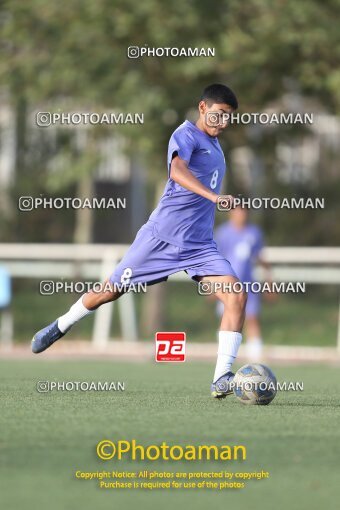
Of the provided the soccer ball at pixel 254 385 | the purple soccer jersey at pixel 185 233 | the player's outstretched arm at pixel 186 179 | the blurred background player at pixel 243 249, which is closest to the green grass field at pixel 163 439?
the soccer ball at pixel 254 385

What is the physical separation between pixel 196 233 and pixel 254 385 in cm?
130

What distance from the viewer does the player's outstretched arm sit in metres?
9.69

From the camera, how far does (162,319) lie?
2525 centimetres

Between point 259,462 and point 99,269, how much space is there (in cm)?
1592

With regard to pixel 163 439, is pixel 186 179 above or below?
above

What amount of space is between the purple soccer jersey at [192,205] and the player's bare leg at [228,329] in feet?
1.37

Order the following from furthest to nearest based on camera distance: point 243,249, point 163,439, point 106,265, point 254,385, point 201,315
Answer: point 201,315, point 106,265, point 243,249, point 254,385, point 163,439

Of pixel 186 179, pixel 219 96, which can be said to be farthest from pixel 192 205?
pixel 219 96

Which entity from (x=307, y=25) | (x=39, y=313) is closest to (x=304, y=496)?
(x=307, y=25)

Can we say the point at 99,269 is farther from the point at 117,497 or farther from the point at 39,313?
the point at 117,497

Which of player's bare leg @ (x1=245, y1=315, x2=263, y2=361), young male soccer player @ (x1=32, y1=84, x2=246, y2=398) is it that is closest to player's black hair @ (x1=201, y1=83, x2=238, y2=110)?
young male soccer player @ (x1=32, y1=84, x2=246, y2=398)

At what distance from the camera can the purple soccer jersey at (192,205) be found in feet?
33.6

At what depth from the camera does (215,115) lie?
33.3 feet

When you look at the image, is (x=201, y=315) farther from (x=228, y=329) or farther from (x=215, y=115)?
(x=215, y=115)
